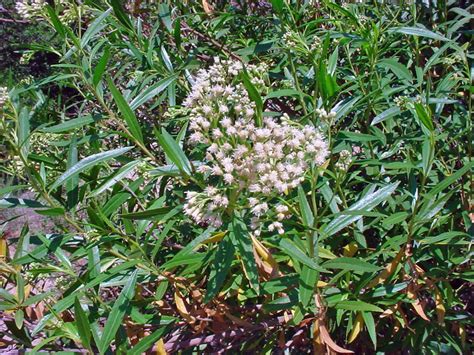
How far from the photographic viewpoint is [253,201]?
4.81 feet

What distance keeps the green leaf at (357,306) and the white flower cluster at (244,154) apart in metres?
0.37

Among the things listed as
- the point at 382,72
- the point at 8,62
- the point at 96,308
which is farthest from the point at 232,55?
the point at 8,62

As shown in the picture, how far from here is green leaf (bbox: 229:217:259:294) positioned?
61.3 inches

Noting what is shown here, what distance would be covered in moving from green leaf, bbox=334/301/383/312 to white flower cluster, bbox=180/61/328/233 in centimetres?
37

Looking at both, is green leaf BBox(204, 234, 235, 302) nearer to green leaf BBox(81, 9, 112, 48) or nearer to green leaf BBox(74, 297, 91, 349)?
green leaf BBox(74, 297, 91, 349)

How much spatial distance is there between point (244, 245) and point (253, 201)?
0.52 ft

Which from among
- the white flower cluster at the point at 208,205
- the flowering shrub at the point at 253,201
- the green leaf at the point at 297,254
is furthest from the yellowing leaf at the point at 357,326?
the white flower cluster at the point at 208,205

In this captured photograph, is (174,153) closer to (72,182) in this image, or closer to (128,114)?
(128,114)

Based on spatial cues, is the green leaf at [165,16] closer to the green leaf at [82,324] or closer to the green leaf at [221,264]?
the green leaf at [221,264]

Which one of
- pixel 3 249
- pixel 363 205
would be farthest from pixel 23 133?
pixel 363 205

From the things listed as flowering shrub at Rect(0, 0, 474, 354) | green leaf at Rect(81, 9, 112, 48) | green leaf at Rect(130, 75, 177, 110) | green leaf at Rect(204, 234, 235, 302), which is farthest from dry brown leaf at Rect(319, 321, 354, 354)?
green leaf at Rect(81, 9, 112, 48)

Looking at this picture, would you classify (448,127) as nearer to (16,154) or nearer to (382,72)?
(382,72)

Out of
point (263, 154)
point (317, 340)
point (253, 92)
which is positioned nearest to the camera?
point (263, 154)

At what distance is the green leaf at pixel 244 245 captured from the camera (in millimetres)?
1557
